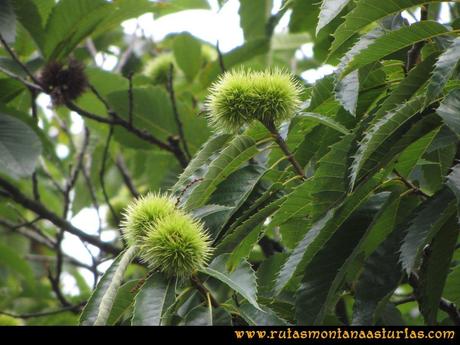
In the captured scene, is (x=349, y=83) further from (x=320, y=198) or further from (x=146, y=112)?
(x=146, y=112)

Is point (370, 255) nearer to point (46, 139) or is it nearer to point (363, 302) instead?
point (363, 302)

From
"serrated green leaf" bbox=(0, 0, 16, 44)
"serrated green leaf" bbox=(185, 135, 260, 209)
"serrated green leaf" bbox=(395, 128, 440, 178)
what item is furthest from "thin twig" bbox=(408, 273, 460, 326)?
"serrated green leaf" bbox=(0, 0, 16, 44)

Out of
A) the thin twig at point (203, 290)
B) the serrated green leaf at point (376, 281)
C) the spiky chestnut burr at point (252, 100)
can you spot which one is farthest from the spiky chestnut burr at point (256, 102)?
the thin twig at point (203, 290)

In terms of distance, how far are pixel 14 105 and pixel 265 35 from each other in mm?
1054

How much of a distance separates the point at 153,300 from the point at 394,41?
699 millimetres

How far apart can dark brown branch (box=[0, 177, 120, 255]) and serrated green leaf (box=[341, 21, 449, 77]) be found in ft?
5.33

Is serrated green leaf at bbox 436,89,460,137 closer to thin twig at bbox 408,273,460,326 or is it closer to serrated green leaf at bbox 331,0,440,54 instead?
serrated green leaf at bbox 331,0,440,54

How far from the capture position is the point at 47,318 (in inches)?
134

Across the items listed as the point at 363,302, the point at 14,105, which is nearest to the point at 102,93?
the point at 14,105

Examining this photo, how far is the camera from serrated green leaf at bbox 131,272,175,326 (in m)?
1.49

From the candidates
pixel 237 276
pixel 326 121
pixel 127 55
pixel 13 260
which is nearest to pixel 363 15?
pixel 326 121

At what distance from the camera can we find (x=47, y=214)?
9.49ft

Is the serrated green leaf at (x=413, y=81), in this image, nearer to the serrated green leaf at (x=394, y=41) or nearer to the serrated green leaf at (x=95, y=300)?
the serrated green leaf at (x=394, y=41)

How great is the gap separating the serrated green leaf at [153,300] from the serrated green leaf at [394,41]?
549 millimetres
